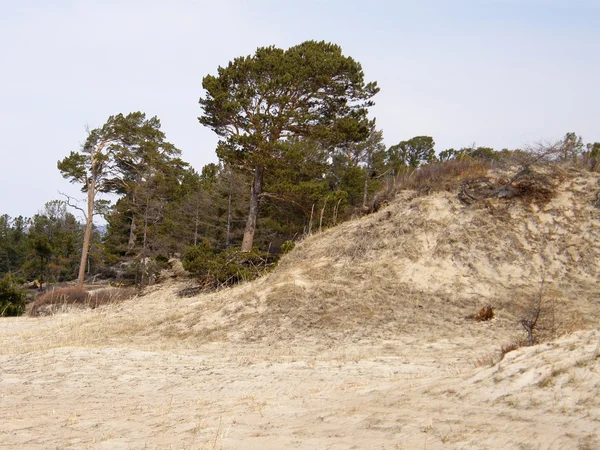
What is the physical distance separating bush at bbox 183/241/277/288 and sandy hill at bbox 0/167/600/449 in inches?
59.5

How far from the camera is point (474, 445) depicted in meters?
3.67

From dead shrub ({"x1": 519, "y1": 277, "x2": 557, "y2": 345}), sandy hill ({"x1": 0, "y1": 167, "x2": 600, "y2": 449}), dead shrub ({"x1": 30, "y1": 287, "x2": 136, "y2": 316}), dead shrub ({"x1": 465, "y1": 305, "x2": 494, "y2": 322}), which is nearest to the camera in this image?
sandy hill ({"x1": 0, "y1": 167, "x2": 600, "y2": 449})

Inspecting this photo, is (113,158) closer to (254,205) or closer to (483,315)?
(254,205)

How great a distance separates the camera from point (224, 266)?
18141mm

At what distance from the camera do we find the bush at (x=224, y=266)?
17.8 m

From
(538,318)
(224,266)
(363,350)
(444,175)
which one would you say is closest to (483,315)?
(538,318)

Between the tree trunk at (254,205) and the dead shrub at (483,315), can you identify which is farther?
the tree trunk at (254,205)

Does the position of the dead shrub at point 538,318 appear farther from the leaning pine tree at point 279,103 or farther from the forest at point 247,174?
the leaning pine tree at point 279,103

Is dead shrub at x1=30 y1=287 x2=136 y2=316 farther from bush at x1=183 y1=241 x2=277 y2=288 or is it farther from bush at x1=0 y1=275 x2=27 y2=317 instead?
bush at x1=183 y1=241 x2=277 y2=288

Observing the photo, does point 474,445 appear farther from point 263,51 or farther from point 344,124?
point 263,51

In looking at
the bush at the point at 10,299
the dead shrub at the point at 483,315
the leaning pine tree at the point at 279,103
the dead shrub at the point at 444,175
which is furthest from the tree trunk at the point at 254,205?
the dead shrub at the point at 483,315

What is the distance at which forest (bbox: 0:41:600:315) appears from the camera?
835 inches

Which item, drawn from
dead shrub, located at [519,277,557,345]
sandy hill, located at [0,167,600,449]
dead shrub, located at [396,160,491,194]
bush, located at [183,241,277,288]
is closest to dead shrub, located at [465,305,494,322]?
sandy hill, located at [0,167,600,449]

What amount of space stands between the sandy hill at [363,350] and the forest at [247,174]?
9.75ft
